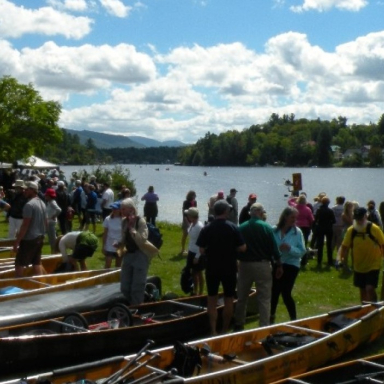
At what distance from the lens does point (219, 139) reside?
15650 cm

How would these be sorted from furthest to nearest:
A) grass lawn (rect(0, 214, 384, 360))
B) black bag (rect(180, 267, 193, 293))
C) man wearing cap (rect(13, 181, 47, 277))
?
1. black bag (rect(180, 267, 193, 293))
2. man wearing cap (rect(13, 181, 47, 277))
3. grass lawn (rect(0, 214, 384, 360))

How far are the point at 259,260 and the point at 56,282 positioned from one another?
442cm

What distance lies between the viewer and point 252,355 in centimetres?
913

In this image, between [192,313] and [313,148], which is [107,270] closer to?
[192,313]

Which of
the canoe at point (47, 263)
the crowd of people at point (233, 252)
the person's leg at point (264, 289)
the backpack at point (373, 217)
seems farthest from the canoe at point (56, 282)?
the backpack at point (373, 217)

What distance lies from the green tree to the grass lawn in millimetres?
26551

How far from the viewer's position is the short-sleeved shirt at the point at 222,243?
9.69 meters

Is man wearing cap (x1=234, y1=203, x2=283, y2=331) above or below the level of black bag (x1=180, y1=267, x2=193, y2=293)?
above

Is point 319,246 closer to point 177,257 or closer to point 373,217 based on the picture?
point 373,217

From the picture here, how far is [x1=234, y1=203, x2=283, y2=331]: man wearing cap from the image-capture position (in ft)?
32.9

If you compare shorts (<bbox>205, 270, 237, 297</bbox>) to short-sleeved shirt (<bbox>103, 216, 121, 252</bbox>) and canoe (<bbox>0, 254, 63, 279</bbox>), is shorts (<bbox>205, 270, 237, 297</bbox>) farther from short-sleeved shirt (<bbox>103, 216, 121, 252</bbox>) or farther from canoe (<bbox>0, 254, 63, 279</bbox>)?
canoe (<bbox>0, 254, 63, 279</bbox>)

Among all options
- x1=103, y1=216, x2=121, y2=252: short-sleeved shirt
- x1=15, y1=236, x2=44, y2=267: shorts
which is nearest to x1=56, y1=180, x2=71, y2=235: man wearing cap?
x1=103, y1=216, x2=121, y2=252: short-sleeved shirt

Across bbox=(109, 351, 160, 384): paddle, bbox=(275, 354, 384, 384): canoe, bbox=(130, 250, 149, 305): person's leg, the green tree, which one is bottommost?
bbox=(275, 354, 384, 384): canoe

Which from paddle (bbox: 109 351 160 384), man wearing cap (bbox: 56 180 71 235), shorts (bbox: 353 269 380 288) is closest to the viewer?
paddle (bbox: 109 351 160 384)
